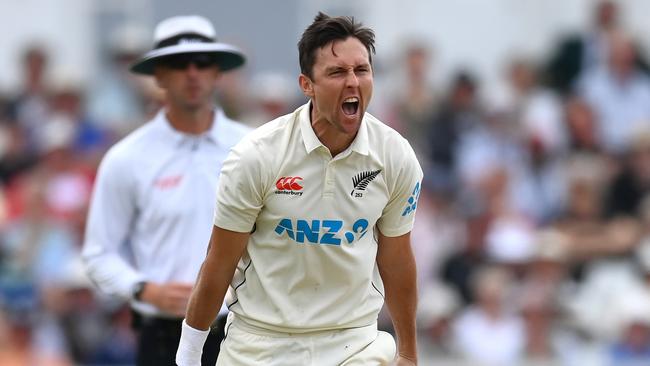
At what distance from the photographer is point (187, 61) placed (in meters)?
7.31

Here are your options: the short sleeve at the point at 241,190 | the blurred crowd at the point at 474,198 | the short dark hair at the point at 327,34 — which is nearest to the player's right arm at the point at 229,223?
the short sleeve at the point at 241,190

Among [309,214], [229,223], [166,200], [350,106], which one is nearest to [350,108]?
[350,106]

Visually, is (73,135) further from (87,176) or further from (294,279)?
(294,279)

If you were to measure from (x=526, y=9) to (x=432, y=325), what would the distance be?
5303 mm

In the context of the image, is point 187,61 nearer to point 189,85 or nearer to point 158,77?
point 189,85

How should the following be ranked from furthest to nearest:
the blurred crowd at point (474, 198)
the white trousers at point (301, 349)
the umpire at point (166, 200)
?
the blurred crowd at point (474, 198) → the umpire at point (166, 200) → the white trousers at point (301, 349)

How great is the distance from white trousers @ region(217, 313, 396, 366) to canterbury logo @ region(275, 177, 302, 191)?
61 centimetres

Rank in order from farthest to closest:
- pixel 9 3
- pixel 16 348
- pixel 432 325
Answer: pixel 9 3 → pixel 432 325 → pixel 16 348

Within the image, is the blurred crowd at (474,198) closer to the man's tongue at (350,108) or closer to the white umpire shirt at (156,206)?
the white umpire shirt at (156,206)

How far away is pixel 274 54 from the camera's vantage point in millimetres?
15875

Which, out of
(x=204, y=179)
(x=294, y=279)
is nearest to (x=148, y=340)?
(x=204, y=179)

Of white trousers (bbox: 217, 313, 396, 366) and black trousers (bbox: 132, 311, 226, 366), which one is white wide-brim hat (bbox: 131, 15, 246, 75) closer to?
black trousers (bbox: 132, 311, 226, 366)

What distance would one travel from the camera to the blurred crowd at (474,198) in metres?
11.3

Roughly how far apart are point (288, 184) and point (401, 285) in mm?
720
